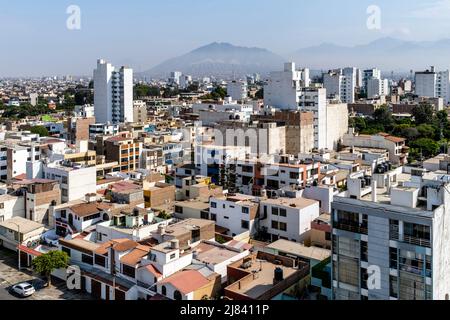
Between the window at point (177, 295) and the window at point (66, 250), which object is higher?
the window at point (66, 250)

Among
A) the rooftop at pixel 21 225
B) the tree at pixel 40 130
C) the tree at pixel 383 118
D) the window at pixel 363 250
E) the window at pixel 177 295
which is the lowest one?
the window at pixel 177 295

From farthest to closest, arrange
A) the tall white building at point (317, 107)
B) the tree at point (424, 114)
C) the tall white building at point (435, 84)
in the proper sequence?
the tall white building at point (435, 84) → the tree at point (424, 114) → the tall white building at point (317, 107)

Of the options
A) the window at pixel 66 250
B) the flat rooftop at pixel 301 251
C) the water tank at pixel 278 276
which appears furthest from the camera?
the window at pixel 66 250

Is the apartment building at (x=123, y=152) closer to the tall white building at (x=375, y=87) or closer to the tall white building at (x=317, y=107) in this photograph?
the tall white building at (x=317, y=107)

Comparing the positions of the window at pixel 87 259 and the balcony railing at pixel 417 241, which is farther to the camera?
the window at pixel 87 259

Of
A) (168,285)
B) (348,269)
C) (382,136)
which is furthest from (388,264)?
(382,136)

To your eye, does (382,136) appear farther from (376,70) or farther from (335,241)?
(376,70)

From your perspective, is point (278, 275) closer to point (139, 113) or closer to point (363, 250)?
point (363, 250)

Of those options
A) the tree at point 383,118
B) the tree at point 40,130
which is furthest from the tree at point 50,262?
the tree at point 383,118
